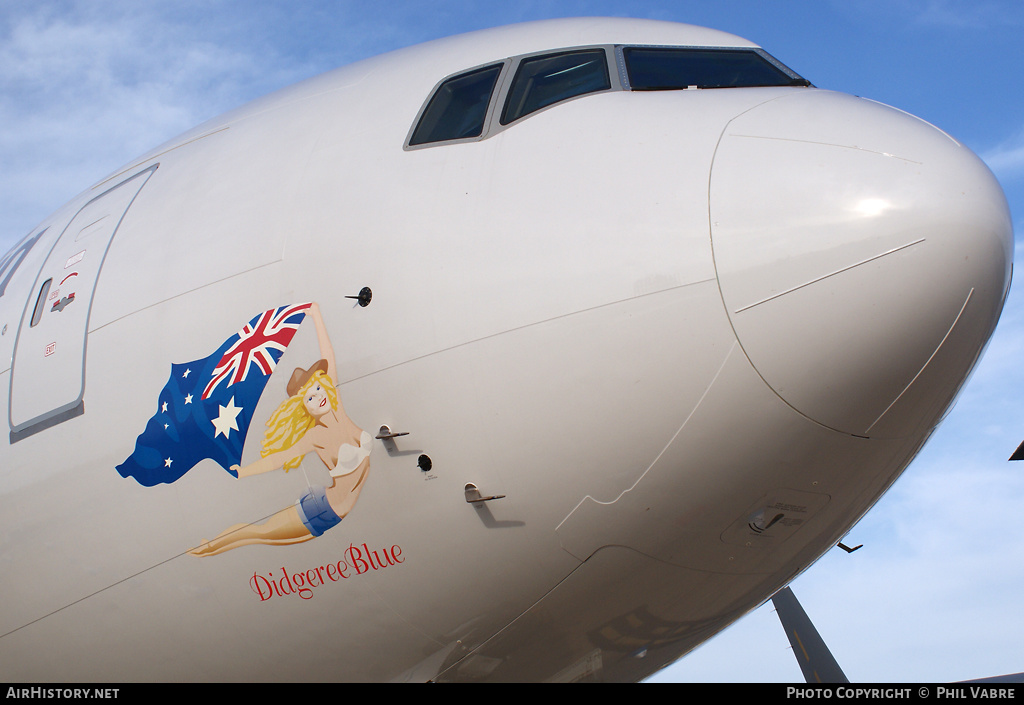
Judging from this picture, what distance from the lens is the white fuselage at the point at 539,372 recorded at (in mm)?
3896

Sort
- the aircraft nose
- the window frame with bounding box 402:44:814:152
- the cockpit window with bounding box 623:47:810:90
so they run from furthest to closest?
1. the cockpit window with bounding box 623:47:810:90
2. the window frame with bounding box 402:44:814:152
3. the aircraft nose

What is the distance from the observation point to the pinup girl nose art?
4.40 metres

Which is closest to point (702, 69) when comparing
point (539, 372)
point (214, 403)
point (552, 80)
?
point (552, 80)

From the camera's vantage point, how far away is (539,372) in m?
4.05

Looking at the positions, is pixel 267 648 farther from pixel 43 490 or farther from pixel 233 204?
pixel 233 204

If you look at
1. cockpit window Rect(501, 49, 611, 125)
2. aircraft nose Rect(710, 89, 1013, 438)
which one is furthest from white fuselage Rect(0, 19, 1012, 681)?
cockpit window Rect(501, 49, 611, 125)

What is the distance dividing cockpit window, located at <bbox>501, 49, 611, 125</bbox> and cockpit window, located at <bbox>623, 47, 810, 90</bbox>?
0.57ft

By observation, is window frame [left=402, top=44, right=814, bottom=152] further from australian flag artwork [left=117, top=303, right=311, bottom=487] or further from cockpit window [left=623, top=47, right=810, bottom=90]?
australian flag artwork [left=117, top=303, right=311, bottom=487]

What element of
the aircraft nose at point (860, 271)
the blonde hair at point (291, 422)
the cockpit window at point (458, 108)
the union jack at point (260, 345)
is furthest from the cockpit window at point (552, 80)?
the blonde hair at point (291, 422)

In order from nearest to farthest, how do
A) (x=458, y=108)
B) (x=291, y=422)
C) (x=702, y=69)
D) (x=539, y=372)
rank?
(x=539, y=372) → (x=291, y=422) → (x=458, y=108) → (x=702, y=69)

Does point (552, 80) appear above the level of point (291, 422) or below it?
above

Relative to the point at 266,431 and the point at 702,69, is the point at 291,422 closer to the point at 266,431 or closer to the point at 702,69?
the point at 266,431

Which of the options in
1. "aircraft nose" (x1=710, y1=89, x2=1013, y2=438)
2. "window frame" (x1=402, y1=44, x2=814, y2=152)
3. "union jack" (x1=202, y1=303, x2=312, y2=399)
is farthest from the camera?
"window frame" (x1=402, y1=44, x2=814, y2=152)

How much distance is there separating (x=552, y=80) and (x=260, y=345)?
2.01 m
